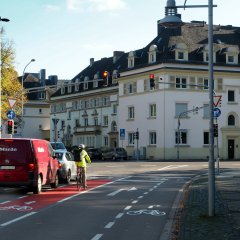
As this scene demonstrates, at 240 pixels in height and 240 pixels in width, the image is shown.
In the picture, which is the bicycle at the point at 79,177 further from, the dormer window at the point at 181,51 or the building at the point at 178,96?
the dormer window at the point at 181,51

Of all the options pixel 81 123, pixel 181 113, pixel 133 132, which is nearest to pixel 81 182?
pixel 181 113

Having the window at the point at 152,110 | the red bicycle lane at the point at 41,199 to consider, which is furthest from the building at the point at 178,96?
the red bicycle lane at the point at 41,199

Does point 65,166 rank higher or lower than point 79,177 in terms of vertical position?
higher

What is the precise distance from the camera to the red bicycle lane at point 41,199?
54.0 feet

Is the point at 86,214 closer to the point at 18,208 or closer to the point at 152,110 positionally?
the point at 18,208

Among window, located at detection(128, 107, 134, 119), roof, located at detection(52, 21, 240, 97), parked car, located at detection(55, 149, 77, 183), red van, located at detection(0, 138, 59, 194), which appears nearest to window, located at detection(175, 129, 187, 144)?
window, located at detection(128, 107, 134, 119)

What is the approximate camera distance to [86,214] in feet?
49.2

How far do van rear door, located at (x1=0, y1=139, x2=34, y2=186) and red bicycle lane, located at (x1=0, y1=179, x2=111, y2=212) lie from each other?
847mm

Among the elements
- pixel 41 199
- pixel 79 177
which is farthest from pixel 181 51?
pixel 41 199

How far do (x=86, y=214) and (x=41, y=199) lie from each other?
4.45 metres

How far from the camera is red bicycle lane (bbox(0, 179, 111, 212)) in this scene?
16.5m

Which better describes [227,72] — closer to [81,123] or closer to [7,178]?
[81,123]

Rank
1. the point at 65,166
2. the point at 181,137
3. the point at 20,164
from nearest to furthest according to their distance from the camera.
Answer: the point at 20,164
the point at 65,166
the point at 181,137

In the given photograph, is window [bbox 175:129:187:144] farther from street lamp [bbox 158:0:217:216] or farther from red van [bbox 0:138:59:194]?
street lamp [bbox 158:0:217:216]
